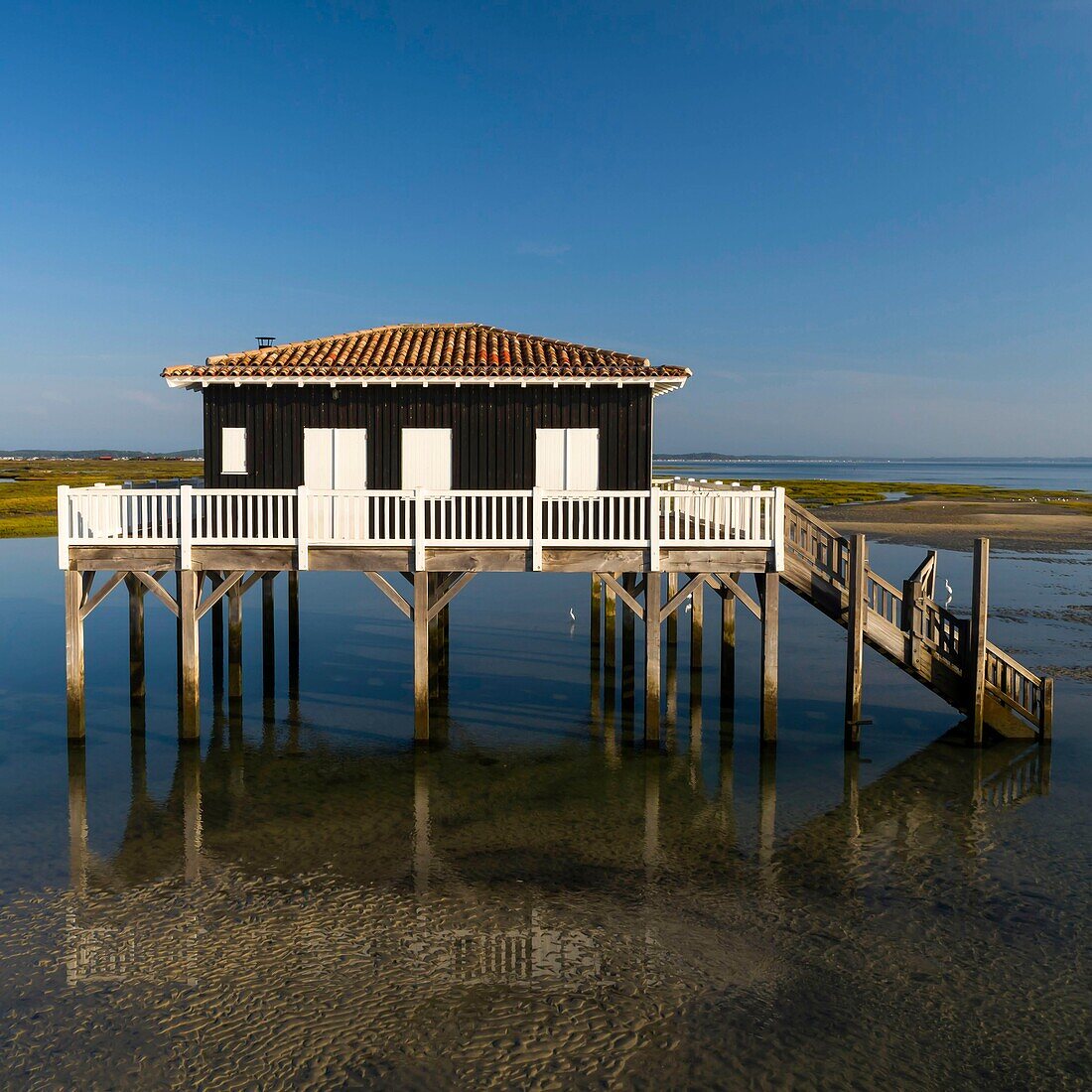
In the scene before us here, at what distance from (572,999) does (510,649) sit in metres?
17.0

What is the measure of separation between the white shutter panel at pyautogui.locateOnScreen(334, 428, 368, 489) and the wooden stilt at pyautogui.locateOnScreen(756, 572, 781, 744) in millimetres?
7626

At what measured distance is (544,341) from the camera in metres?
20.1

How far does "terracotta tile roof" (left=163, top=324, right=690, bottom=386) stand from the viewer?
17062 mm

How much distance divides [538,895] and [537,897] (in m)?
0.06

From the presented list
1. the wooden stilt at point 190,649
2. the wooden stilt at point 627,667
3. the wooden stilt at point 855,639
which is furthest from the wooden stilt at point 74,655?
the wooden stilt at point 855,639

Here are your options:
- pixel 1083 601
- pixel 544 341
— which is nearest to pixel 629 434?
pixel 544 341

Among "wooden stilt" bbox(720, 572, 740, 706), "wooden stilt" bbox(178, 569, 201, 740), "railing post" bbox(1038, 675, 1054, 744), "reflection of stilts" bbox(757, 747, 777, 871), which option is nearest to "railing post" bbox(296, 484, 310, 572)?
"wooden stilt" bbox(178, 569, 201, 740)

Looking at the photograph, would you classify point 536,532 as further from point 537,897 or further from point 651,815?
point 537,897

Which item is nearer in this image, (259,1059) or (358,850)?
(259,1059)

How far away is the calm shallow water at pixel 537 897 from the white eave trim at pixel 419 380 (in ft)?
21.7

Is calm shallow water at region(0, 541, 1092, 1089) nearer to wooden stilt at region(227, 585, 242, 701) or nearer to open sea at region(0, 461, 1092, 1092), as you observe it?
open sea at region(0, 461, 1092, 1092)

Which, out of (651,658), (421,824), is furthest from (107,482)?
(421,824)

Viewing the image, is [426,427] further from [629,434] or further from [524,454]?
A: [629,434]

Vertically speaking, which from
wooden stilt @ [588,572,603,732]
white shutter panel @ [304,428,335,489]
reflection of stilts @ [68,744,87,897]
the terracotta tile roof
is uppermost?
the terracotta tile roof
